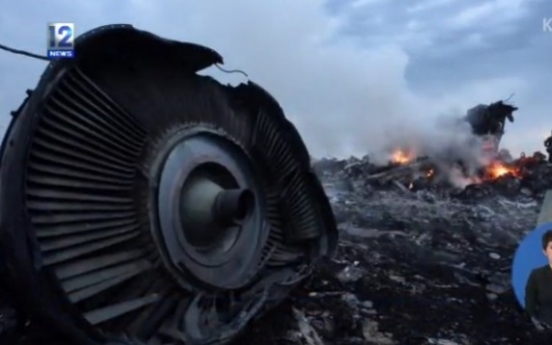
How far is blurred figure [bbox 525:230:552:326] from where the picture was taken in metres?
5.76

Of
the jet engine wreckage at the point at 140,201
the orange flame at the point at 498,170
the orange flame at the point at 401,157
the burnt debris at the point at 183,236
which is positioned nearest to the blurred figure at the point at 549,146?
the orange flame at the point at 498,170

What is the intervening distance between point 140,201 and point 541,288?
12.4 feet

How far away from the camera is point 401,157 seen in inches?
667

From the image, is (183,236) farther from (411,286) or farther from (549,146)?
(549,146)

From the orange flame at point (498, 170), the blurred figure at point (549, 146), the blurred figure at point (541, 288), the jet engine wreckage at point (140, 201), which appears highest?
the blurred figure at point (549, 146)

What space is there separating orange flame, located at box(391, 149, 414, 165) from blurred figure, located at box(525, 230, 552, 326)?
10.5 metres

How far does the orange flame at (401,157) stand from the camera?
54.1 feet

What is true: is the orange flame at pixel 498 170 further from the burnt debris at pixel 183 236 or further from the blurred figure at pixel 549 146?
the burnt debris at pixel 183 236

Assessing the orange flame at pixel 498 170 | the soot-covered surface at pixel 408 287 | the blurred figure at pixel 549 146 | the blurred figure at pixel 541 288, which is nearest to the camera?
the soot-covered surface at pixel 408 287

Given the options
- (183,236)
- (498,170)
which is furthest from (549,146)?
(183,236)

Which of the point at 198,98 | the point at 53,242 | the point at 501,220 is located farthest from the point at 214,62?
the point at 501,220

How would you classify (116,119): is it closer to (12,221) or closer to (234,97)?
(12,221)

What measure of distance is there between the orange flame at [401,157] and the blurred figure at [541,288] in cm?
1045

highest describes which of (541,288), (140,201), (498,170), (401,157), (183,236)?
(401,157)
